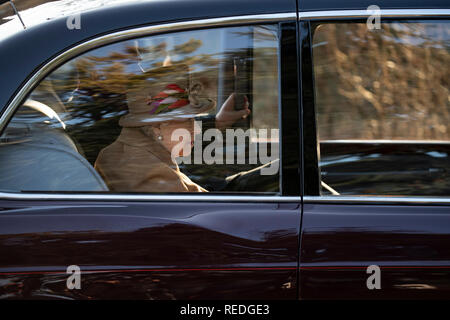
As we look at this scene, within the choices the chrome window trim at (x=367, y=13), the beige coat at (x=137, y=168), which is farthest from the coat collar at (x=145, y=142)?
the chrome window trim at (x=367, y=13)

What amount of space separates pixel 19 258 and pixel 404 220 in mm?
1217

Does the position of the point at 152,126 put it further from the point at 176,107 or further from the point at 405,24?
the point at 405,24

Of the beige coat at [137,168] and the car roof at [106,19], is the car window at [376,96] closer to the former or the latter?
the car roof at [106,19]

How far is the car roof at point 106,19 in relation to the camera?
187 cm

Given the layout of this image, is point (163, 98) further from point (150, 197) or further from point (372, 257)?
point (372, 257)

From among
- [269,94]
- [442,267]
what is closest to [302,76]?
[269,94]

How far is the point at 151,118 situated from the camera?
2.07m

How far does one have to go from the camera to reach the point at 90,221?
1.83 meters

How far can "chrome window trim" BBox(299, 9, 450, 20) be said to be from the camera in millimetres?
1901

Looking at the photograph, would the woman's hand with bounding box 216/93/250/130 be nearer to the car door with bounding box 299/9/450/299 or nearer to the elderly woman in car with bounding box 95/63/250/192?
the elderly woman in car with bounding box 95/63/250/192

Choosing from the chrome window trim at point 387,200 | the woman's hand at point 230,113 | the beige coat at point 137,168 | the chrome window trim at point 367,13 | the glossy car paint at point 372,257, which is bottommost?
the glossy car paint at point 372,257

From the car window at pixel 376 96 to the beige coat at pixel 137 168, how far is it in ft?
1.68

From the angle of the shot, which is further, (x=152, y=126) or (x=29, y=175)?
(x=152, y=126)

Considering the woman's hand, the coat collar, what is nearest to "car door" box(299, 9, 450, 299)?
the woman's hand
